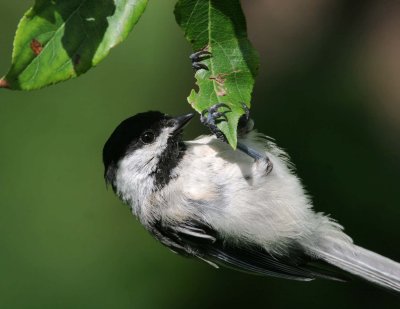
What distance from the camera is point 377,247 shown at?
3.29 metres

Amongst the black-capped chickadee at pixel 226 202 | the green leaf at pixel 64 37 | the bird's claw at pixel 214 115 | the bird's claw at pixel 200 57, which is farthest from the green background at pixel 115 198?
the green leaf at pixel 64 37

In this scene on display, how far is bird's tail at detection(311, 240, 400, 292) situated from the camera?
206 centimetres

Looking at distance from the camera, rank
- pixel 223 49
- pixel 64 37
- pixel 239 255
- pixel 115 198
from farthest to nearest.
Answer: pixel 115 198, pixel 239 255, pixel 223 49, pixel 64 37

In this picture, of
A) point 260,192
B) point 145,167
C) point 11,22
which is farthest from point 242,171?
point 11,22

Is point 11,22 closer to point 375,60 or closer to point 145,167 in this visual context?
point 145,167

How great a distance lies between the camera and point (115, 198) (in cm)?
339

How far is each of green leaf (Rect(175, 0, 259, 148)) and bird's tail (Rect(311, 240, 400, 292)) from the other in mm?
783

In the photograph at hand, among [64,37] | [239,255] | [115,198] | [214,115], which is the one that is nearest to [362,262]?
[239,255]

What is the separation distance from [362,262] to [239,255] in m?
0.39

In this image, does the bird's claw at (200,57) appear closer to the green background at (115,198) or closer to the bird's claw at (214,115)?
the bird's claw at (214,115)

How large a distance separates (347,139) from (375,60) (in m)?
0.79

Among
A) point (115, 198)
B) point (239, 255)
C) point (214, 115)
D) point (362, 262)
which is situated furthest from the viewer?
point (115, 198)

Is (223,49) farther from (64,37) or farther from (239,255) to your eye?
(239,255)

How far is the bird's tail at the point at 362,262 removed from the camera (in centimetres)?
206
